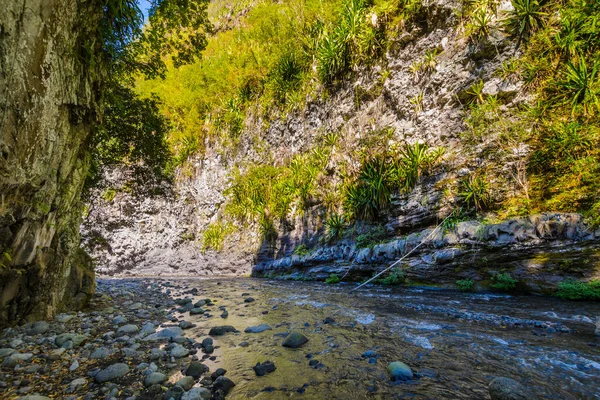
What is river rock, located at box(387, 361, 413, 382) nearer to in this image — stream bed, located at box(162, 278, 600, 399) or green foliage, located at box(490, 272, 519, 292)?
stream bed, located at box(162, 278, 600, 399)

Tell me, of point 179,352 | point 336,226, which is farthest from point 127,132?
point 336,226

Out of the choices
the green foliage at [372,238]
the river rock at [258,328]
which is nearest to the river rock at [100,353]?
the river rock at [258,328]

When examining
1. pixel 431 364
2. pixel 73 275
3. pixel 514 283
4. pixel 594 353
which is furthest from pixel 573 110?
pixel 73 275

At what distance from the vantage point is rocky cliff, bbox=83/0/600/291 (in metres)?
5.32

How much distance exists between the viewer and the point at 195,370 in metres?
2.24

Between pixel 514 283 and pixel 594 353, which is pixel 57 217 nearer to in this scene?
pixel 594 353

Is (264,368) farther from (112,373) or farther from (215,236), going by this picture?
(215,236)

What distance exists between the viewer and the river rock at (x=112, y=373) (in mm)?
2084

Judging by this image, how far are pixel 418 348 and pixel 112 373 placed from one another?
296cm

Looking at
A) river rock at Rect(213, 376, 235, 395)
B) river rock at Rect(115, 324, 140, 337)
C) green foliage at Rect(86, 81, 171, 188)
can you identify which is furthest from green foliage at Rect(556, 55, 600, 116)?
green foliage at Rect(86, 81, 171, 188)

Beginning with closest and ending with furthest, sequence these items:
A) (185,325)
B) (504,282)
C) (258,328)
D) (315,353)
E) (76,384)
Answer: (76,384) < (315,353) < (258,328) < (185,325) < (504,282)

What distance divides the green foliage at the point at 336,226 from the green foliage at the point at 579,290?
5.38 m

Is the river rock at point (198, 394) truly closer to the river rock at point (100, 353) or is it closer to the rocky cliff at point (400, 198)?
the river rock at point (100, 353)

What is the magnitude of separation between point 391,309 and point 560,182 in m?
4.48
